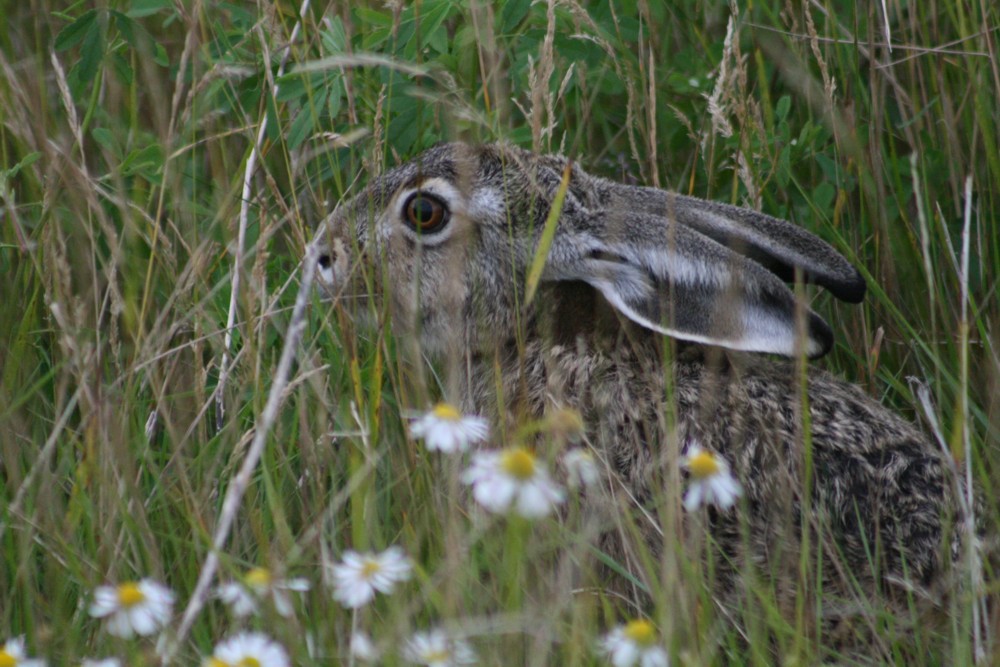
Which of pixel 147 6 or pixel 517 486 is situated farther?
pixel 147 6

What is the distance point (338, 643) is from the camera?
2.59 m

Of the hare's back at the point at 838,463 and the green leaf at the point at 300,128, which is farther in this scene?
the green leaf at the point at 300,128

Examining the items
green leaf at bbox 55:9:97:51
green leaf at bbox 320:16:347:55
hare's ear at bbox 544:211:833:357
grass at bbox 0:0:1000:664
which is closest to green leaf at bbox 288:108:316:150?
grass at bbox 0:0:1000:664

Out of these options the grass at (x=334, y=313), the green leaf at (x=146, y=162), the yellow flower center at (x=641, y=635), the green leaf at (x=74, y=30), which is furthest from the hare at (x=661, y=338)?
the green leaf at (x=74, y=30)

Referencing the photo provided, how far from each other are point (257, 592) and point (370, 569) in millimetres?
210

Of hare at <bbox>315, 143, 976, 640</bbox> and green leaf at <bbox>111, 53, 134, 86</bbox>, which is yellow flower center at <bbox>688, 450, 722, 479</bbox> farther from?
green leaf at <bbox>111, 53, 134, 86</bbox>

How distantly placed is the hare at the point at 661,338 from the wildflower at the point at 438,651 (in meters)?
0.74

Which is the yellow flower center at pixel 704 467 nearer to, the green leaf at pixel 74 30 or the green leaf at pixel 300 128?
the green leaf at pixel 300 128

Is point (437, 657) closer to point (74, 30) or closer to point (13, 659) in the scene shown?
point (13, 659)

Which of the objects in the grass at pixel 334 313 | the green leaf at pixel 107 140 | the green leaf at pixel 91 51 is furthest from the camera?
the green leaf at pixel 107 140

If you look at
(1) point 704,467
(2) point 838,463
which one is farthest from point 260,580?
(2) point 838,463

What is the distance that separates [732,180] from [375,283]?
1.42m

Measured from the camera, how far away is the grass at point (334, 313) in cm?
280

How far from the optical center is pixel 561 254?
419 centimetres
